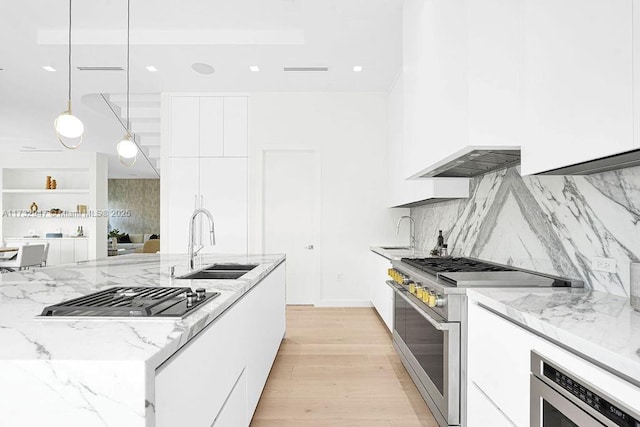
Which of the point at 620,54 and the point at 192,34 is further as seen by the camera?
the point at 192,34

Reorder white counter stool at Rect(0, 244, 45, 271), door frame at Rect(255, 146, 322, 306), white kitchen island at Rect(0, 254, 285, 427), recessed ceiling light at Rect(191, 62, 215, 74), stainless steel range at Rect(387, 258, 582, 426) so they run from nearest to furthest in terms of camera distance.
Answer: white kitchen island at Rect(0, 254, 285, 427), stainless steel range at Rect(387, 258, 582, 426), recessed ceiling light at Rect(191, 62, 215, 74), door frame at Rect(255, 146, 322, 306), white counter stool at Rect(0, 244, 45, 271)

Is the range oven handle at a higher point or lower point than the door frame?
lower

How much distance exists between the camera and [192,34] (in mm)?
3674

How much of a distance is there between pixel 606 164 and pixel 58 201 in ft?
34.6

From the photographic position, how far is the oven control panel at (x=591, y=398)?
2.69ft

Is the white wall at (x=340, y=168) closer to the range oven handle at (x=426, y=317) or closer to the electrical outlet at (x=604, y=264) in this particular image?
the range oven handle at (x=426, y=317)

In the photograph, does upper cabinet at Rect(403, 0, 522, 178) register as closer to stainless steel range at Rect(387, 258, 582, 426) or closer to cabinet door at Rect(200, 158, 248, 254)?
stainless steel range at Rect(387, 258, 582, 426)

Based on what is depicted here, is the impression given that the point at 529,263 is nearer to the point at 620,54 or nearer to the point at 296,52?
the point at 620,54

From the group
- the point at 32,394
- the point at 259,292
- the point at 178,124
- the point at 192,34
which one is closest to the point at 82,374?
the point at 32,394

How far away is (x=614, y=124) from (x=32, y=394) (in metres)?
1.64

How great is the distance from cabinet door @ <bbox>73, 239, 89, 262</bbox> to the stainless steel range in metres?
8.48

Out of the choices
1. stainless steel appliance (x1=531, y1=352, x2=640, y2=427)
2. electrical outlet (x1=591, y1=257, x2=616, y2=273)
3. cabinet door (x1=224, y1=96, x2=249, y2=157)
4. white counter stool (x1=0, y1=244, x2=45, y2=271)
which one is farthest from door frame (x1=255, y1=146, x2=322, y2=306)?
white counter stool (x1=0, y1=244, x2=45, y2=271)

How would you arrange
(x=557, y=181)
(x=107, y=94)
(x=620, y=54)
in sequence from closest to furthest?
(x=620, y=54)
(x=557, y=181)
(x=107, y=94)

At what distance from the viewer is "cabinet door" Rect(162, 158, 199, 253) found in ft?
16.3
